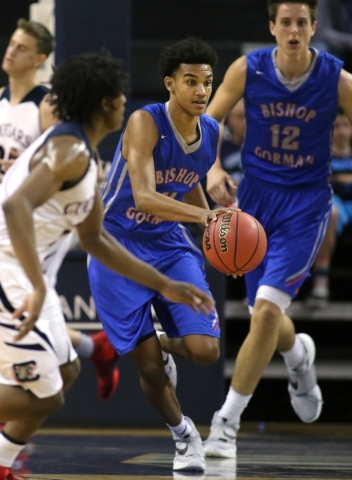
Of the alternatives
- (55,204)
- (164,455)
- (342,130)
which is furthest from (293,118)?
(55,204)

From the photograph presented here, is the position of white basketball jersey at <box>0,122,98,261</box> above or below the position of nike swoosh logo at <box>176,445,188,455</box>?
above

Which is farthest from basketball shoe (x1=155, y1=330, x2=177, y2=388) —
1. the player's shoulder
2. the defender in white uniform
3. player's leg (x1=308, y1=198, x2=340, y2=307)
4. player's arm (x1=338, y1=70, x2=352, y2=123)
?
player's leg (x1=308, y1=198, x2=340, y2=307)

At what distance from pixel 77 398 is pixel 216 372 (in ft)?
3.03

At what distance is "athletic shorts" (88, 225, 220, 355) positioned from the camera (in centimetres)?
456

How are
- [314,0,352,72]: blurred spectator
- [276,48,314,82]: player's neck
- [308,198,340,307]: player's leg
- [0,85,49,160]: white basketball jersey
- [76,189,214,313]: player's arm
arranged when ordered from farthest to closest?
[314,0,352,72]: blurred spectator → [308,198,340,307]: player's leg → [0,85,49,160]: white basketball jersey → [276,48,314,82]: player's neck → [76,189,214,313]: player's arm

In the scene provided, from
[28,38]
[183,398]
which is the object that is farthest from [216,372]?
[28,38]

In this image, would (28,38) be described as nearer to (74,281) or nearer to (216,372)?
(74,281)

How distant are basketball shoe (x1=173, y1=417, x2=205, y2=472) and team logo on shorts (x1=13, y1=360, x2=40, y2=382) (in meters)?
1.20

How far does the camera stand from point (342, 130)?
7359 millimetres

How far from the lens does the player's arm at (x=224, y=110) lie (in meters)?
5.02

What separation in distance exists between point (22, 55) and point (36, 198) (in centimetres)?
310

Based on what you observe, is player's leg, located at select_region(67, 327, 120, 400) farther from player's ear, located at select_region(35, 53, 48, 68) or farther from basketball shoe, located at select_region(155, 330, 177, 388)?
player's ear, located at select_region(35, 53, 48, 68)

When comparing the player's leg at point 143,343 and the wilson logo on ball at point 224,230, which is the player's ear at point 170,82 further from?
the player's leg at point 143,343

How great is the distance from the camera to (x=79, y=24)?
21.6 feet
